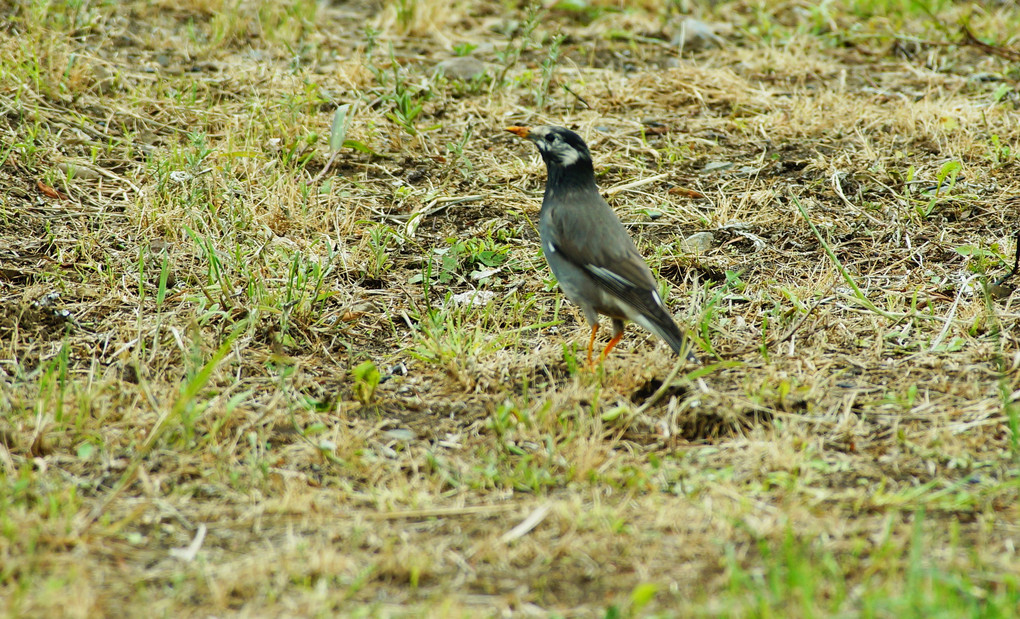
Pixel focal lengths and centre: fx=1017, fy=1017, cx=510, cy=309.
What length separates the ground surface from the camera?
3115 millimetres

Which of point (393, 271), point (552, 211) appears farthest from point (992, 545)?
point (393, 271)

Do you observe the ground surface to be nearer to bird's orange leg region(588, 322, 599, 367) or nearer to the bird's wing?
bird's orange leg region(588, 322, 599, 367)

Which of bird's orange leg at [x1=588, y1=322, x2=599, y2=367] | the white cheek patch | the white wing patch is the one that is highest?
the white cheek patch

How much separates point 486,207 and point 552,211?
1.09 m

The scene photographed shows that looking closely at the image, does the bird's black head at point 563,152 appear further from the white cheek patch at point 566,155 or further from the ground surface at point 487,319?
the ground surface at point 487,319

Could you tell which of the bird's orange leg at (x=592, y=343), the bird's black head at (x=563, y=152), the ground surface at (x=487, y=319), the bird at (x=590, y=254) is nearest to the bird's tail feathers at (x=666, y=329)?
the bird at (x=590, y=254)

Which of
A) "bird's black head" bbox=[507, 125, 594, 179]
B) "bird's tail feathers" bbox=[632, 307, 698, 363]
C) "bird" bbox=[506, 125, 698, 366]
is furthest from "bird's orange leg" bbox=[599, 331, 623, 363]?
"bird's black head" bbox=[507, 125, 594, 179]

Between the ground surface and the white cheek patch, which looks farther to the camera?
the white cheek patch

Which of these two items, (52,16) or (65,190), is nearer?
(65,190)

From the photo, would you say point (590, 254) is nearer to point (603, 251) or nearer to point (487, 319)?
point (603, 251)

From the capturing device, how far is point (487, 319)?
16.0 feet

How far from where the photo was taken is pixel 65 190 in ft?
19.3

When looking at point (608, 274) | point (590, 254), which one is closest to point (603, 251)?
point (590, 254)

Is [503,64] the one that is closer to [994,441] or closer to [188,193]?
[188,193]
